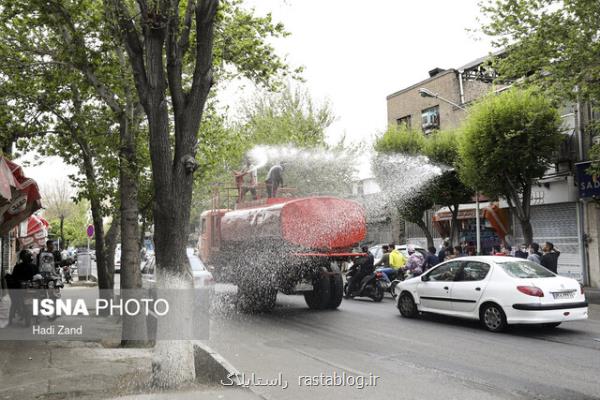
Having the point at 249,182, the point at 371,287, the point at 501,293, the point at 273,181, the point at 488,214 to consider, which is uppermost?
the point at 249,182

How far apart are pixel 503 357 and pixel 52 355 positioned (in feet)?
21.3

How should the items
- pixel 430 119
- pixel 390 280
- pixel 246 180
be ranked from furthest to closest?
pixel 430 119 < pixel 390 280 < pixel 246 180

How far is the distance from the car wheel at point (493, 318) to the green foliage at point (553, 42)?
284 inches

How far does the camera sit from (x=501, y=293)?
9.85 meters

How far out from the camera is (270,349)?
351 inches

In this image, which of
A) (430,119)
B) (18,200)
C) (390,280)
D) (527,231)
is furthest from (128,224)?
(430,119)

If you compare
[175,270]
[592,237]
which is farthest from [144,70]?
[592,237]

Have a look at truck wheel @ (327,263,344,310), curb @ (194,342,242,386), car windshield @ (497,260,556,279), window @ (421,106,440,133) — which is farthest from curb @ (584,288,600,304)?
window @ (421,106,440,133)

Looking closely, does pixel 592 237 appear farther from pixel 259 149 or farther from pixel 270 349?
pixel 259 149

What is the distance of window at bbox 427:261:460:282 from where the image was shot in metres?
11.1

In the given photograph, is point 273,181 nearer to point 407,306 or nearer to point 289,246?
point 289,246

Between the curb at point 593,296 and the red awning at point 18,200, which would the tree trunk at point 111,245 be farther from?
the curb at point 593,296

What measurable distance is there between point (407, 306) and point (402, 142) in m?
13.4

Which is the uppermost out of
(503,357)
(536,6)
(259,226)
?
(536,6)
